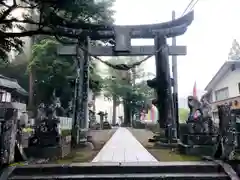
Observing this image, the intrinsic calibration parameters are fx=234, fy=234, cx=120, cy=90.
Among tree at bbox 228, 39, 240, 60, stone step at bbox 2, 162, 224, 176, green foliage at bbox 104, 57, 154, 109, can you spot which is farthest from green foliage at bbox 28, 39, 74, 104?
tree at bbox 228, 39, 240, 60

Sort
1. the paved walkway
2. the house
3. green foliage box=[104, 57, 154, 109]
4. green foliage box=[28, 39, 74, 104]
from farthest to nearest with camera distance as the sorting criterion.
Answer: green foliage box=[104, 57, 154, 109] < green foliage box=[28, 39, 74, 104] < the house < the paved walkway

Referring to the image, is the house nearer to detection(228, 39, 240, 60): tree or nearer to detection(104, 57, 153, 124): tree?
detection(104, 57, 153, 124): tree

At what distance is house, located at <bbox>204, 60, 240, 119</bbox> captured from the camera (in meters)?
23.9

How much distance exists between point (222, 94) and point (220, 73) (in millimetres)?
2675

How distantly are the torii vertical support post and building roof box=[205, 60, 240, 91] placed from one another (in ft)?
55.0

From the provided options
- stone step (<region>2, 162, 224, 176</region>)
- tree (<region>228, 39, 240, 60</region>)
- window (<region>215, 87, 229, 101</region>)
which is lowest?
stone step (<region>2, 162, 224, 176</region>)

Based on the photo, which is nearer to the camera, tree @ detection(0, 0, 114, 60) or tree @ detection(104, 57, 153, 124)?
tree @ detection(0, 0, 114, 60)

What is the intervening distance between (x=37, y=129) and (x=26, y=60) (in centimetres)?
3623

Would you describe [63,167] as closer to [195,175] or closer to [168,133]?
[195,175]

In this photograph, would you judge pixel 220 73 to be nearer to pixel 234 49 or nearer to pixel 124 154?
pixel 234 49

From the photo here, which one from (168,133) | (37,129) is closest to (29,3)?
(37,129)

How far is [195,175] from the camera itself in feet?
15.2

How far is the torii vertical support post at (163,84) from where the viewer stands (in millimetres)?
9011

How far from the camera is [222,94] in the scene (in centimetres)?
2795
